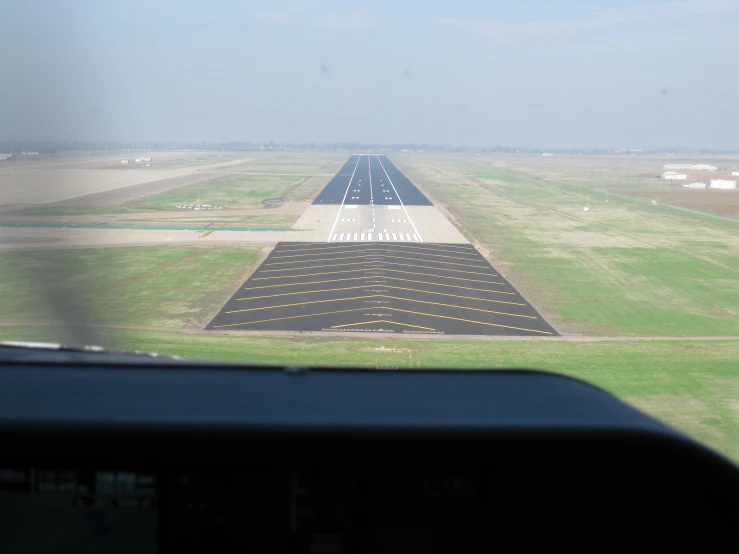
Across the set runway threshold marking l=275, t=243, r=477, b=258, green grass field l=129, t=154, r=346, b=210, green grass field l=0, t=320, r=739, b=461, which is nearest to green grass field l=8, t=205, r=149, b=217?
green grass field l=129, t=154, r=346, b=210

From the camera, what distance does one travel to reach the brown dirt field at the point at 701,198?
1194 inches

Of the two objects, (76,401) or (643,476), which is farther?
(76,401)

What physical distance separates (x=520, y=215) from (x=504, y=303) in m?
15.0

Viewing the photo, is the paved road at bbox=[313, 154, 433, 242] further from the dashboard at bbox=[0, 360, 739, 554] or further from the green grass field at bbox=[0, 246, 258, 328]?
the dashboard at bbox=[0, 360, 739, 554]

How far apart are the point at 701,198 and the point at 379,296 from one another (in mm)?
27859

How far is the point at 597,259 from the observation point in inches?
717

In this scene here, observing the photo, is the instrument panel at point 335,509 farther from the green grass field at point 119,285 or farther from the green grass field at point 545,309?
the green grass field at point 119,285

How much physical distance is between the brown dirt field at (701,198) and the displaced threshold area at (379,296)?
17.3 m

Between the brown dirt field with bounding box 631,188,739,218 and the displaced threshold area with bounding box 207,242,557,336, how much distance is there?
1734 centimetres

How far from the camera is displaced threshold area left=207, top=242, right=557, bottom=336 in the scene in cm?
1142

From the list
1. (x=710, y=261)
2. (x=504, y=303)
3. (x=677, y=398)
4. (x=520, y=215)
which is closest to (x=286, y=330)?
(x=504, y=303)

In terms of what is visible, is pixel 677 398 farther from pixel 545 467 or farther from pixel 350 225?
pixel 350 225

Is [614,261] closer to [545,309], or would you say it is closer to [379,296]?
[545,309]

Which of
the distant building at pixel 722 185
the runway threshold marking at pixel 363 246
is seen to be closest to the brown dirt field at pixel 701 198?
the distant building at pixel 722 185
